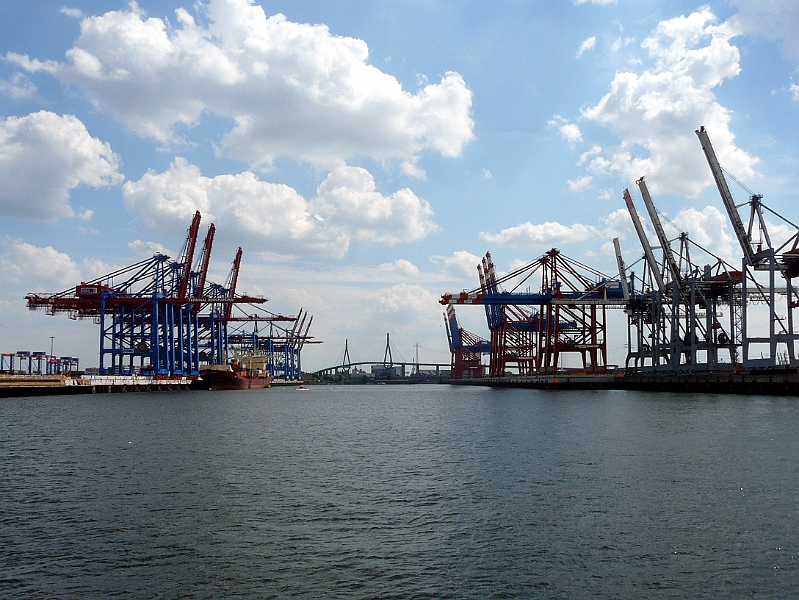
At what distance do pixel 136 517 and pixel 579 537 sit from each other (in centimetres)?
1152

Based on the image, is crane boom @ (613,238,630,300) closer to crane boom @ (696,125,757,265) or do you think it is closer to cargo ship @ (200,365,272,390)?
crane boom @ (696,125,757,265)

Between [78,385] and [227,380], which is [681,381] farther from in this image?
[227,380]

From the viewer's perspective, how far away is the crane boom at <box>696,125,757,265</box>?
249 ft

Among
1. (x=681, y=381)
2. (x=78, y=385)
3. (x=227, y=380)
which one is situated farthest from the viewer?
(x=227, y=380)

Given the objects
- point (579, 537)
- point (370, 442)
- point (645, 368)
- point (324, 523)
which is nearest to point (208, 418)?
point (370, 442)

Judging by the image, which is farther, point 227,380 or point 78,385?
point 227,380

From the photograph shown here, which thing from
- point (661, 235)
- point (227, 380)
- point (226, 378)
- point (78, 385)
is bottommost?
point (227, 380)

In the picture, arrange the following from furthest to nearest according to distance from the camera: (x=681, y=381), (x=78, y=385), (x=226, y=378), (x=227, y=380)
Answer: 1. (x=227, y=380)
2. (x=226, y=378)
3. (x=78, y=385)
4. (x=681, y=381)

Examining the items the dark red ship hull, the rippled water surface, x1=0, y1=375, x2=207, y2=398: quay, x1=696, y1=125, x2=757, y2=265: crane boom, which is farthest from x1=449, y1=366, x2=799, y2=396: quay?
x1=0, y1=375, x2=207, y2=398: quay

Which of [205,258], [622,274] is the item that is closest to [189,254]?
[205,258]

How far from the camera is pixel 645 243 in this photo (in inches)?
4240

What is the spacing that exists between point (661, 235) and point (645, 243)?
784 cm

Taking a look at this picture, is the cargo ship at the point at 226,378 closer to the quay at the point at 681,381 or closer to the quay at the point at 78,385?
the quay at the point at 78,385

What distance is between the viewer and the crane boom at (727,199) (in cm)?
7575
